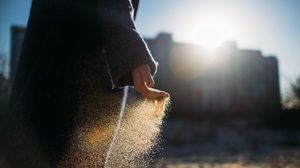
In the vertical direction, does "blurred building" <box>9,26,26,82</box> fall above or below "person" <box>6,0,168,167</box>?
below

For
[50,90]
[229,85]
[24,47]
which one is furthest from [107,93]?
[229,85]

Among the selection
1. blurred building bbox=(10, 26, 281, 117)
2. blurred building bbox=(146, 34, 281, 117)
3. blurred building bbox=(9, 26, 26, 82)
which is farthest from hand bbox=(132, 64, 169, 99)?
blurred building bbox=(146, 34, 281, 117)

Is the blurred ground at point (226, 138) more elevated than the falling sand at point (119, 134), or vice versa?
the falling sand at point (119, 134)

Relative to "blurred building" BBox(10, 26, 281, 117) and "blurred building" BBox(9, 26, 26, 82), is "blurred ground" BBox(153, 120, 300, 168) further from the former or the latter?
"blurred building" BBox(9, 26, 26, 82)

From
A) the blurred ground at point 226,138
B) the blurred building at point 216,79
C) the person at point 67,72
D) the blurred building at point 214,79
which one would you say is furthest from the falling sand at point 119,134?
the blurred building at point 216,79

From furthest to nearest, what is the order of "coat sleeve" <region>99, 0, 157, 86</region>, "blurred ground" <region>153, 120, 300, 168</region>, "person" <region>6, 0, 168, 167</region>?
"blurred ground" <region>153, 120, 300, 168</region> < "coat sleeve" <region>99, 0, 157, 86</region> < "person" <region>6, 0, 168, 167</region>

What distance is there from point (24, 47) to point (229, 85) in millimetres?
28140

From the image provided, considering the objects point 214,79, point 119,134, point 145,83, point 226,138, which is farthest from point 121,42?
point 214,79

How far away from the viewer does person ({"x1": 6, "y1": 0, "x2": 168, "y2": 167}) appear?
4.71ft

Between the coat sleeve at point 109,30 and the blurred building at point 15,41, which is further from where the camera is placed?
the blurred building at point 15,41

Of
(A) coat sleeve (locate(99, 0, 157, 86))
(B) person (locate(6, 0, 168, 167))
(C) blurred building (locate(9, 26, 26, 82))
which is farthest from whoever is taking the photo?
(C) blurred building (locate(9, 26, 26, 82))

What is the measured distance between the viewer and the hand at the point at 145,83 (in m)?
1.49

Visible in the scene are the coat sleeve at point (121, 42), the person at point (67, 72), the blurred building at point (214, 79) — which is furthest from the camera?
the blurred building at point (214, 79)

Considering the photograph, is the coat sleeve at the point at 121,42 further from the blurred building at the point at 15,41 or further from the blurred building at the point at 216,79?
the blurred building at the point at 216,79
